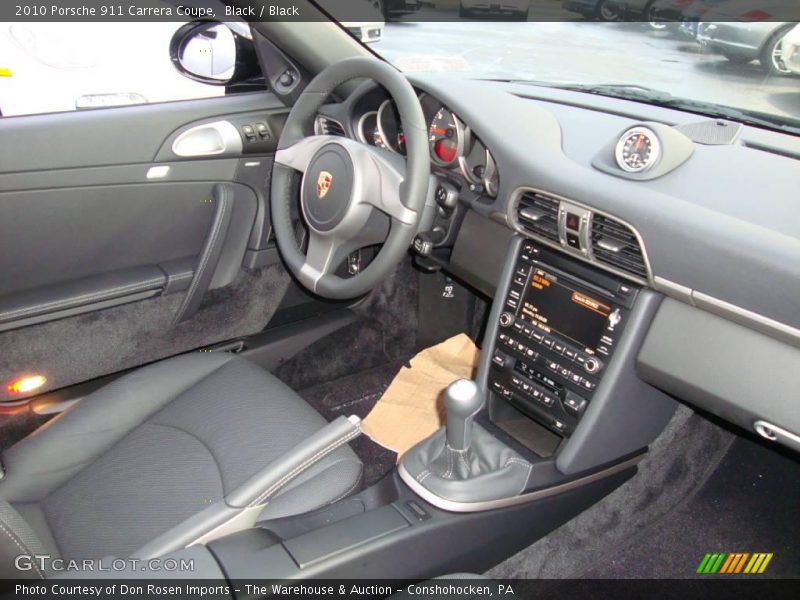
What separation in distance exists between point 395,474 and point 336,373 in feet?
3.65

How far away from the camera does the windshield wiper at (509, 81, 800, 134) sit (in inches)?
65.2

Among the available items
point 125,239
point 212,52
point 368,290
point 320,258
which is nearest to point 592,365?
point 368,290

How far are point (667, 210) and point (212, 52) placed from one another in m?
1.65

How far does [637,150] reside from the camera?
60.3 inches

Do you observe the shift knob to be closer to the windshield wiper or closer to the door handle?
the windshield wiper

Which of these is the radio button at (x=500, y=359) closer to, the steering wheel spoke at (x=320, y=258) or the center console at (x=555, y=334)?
the center console at (x=555, y=334)

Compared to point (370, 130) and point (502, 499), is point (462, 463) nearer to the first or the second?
point (502, 499)

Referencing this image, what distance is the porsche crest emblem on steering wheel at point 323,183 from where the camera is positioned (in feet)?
5.82

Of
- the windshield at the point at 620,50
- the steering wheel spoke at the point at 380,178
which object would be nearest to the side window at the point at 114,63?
the windshield at the point at 620,50

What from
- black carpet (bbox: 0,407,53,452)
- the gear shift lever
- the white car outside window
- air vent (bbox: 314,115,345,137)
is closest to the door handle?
the white car outside window

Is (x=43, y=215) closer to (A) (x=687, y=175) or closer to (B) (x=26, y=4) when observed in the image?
(B) (x=26, y=4)

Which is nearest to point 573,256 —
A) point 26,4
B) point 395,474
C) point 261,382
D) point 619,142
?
point 619,142

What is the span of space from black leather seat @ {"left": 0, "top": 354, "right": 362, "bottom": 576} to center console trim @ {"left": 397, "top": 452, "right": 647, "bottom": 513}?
0.13 m

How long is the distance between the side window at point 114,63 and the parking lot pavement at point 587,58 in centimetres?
Result: 54
